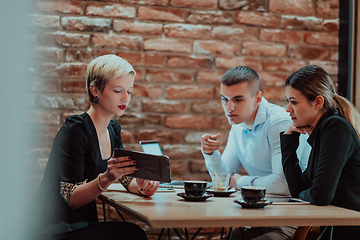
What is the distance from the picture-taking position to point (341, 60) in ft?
8.49

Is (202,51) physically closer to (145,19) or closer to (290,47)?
(145,19)

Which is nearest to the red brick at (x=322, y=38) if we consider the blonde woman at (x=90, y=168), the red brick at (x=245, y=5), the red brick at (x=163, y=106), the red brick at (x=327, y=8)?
the red brick at (x=327, y=8)

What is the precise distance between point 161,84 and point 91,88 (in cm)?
86

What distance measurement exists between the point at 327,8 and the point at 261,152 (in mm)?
1439

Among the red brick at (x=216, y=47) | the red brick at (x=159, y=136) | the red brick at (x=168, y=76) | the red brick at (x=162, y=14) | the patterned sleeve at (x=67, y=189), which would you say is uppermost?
the red brick at (x=162, y=14)

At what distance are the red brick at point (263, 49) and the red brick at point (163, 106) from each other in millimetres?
622

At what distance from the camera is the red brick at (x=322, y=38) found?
8.40 feet

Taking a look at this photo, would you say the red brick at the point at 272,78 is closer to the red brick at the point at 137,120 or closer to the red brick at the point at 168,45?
the red brick at the point at 168,45

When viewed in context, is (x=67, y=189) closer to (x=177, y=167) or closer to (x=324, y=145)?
(x=324, y=145)

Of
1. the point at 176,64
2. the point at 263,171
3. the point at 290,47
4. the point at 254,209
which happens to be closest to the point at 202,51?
the point at 176,64

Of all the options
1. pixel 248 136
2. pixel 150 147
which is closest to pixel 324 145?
pixel 248 136

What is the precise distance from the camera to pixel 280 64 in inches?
99.3

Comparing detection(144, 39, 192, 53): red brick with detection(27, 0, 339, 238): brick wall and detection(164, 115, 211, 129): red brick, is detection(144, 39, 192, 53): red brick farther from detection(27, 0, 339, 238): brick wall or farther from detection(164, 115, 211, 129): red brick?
detection(164, 115, 211, 129): red brick

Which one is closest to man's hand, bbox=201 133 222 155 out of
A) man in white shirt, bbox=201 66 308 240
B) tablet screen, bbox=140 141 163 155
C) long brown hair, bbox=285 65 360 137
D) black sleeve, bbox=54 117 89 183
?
man in white shirt, bbox=201 66 308 240
